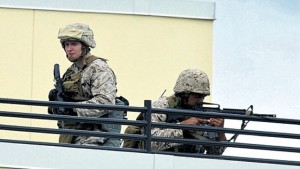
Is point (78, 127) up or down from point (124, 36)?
down

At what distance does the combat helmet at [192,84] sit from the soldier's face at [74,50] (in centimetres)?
78

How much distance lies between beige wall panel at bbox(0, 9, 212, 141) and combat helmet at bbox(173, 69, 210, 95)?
3075mm

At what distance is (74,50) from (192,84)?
36.0 inches

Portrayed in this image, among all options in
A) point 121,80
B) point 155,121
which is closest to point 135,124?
point 155,121

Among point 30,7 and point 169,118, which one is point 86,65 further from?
point 30,7

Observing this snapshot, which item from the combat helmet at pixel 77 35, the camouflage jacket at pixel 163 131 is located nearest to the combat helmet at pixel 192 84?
the camouflage jacket at pixel 163 131

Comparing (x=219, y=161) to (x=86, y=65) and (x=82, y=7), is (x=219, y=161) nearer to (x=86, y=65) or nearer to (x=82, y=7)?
(x=86, y=65)

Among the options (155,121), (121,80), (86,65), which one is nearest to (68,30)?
(86,65)

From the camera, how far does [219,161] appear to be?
372 inches

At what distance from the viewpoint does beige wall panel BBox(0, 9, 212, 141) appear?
512 inches

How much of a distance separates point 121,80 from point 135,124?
12.5ft

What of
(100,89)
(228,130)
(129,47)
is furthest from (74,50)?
(129,47)

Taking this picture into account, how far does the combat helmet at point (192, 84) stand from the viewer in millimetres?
9719

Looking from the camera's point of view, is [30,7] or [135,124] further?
[30,7]
